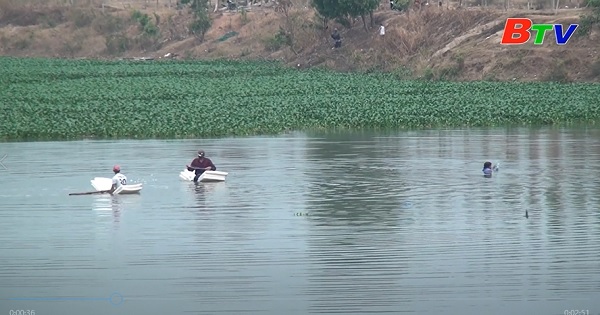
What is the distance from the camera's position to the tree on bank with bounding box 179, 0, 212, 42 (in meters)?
96.0

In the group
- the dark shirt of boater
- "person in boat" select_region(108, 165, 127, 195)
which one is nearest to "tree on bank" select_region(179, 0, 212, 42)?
the dark shirt of boater

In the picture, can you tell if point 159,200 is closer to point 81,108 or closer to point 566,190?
point 566,190

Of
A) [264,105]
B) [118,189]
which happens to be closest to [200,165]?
[118,189]

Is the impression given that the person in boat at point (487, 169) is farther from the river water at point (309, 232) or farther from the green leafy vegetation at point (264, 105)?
the green leafy vegetation at point (264, 105)

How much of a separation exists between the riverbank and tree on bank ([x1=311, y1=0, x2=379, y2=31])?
1589 mm

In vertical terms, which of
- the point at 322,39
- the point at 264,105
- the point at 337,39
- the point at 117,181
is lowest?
the point at 117,181

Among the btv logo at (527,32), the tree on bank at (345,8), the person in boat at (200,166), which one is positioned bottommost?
the person in boat at (200,166)

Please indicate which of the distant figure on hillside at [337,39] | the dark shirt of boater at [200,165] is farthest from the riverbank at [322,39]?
the dark shirt of boater at [200,165]

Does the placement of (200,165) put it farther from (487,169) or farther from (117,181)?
(487,169)

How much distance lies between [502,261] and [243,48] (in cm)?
7399

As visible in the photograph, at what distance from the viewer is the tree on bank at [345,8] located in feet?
252

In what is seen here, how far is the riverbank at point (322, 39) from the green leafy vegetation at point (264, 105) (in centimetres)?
343

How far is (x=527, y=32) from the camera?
61.9 meters

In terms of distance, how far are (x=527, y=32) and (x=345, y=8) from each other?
18.3m
